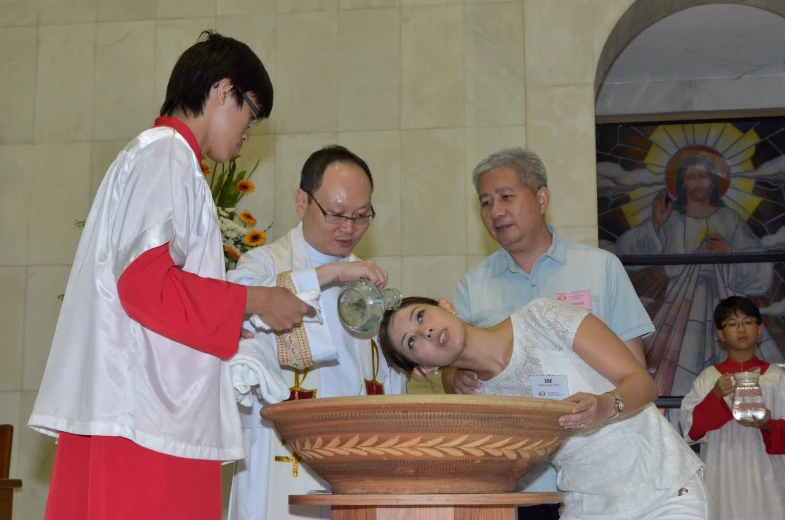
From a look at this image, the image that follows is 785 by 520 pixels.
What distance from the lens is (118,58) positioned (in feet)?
18.1

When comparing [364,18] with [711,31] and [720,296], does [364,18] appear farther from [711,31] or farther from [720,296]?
[720,296]

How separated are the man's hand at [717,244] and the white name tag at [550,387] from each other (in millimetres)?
6105

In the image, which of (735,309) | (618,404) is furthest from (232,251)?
(735,309)

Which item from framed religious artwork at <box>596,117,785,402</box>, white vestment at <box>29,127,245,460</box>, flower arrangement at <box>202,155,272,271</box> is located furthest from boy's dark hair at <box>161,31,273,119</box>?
framed religious artwork at <box>596,117,785,402</box>

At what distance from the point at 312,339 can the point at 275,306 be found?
0.56 meters

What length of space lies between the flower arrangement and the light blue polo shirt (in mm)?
1290

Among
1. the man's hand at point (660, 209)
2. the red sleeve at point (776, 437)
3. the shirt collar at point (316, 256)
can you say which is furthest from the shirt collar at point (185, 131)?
the man's hand at point (660, 209)

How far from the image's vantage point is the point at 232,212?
187 inches

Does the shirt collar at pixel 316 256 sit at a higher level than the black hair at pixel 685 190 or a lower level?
lower

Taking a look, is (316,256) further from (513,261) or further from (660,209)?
(660,209)

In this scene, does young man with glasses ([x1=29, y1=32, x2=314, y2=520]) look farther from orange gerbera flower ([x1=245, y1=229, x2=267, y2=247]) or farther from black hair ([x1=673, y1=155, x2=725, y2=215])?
black hair ([x1=673, y1=155, x2=725, y2=215])

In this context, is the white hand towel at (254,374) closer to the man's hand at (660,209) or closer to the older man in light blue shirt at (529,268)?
the older man in light blue shirt at (529,268)

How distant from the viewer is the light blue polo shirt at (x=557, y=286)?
10.4 feet

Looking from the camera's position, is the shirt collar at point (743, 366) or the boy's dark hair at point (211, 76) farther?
the shirt collar at point (743, 366)
